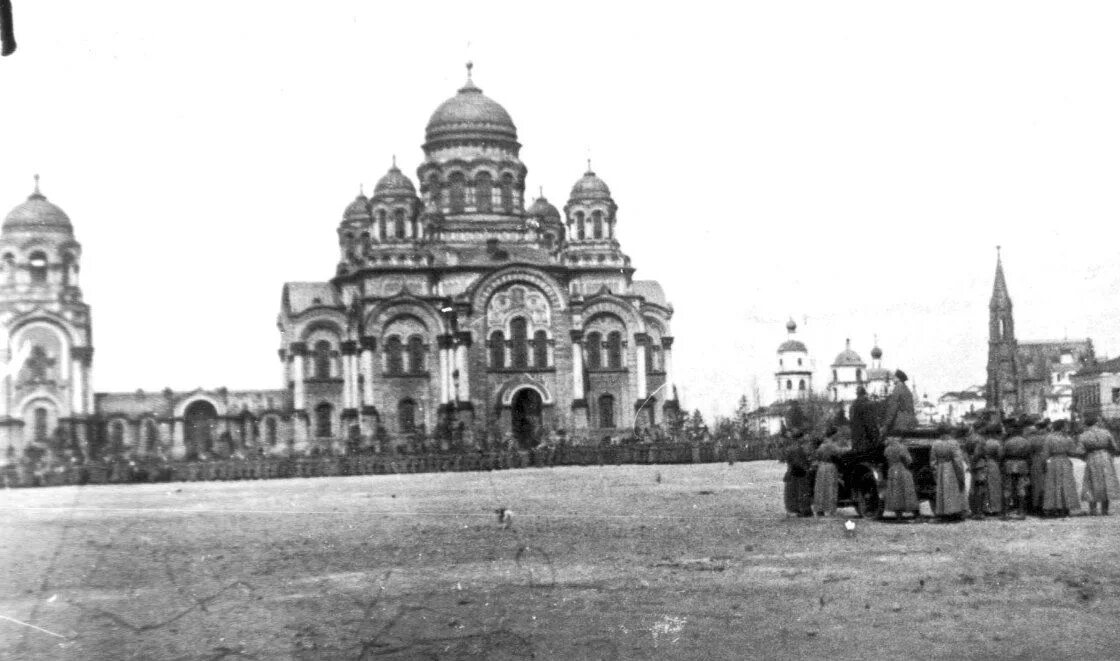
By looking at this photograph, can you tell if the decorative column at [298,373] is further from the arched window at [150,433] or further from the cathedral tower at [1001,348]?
the cathedral tower at [1001,348]

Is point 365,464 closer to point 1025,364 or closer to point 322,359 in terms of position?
point 322,359

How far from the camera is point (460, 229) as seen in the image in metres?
56.2

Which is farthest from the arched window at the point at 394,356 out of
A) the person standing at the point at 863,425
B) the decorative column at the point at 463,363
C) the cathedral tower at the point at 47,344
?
the person standing at the point at 863,425

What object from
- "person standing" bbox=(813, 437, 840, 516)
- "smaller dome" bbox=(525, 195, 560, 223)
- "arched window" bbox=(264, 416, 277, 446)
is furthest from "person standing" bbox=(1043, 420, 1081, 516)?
"smaller dome" bbox=(525, 195, 560, 223)

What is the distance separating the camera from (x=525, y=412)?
53906mm

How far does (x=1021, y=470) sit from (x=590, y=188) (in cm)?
4330

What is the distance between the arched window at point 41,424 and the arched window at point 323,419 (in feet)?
40.3

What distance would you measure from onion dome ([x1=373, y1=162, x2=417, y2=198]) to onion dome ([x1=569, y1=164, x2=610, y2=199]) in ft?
24.2

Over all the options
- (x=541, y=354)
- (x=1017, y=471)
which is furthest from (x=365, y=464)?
(x=1017, y=471)

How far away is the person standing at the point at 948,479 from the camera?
15.6 metres

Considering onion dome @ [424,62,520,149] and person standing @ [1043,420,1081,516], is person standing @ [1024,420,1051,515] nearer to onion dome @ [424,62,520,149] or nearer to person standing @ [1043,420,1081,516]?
person standing @ [1043,420,1081,516]

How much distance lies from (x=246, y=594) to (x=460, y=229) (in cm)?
4616

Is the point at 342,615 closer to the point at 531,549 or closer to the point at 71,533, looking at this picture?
the point at 531,549

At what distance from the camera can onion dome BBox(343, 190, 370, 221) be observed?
65.2m
